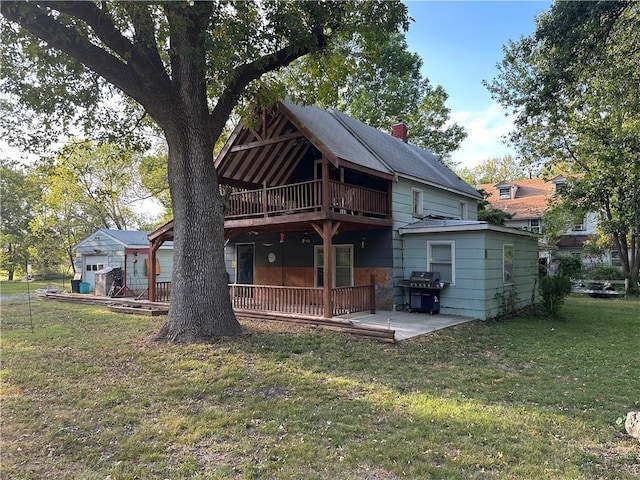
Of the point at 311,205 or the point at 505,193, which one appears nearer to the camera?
the point at 311,205

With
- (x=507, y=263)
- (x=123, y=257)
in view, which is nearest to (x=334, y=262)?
(x=507, y=263)

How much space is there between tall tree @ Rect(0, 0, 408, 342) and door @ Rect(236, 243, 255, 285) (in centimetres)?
743

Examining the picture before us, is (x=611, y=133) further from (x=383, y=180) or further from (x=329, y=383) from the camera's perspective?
(x=329, y=383)

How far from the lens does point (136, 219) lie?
126 ft

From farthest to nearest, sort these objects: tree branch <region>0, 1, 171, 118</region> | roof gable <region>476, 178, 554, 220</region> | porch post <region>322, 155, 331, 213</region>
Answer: roof gable <region>476, 178, 554, 220</region> < porch post <region>322, 155, 331, 213</region> < tree branch <region>0, 1, 171, 118</region>

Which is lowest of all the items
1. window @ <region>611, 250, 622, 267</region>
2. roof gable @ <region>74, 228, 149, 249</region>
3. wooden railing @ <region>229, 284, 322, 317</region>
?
wooden railing @ <region>229, 284, 322, 317</region>

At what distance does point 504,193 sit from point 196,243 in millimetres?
30871

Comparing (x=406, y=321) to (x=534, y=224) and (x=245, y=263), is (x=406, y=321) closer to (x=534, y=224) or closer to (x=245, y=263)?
(x=245, y=263)

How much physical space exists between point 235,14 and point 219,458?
794cm

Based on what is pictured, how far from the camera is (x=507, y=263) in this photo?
40.4 ft

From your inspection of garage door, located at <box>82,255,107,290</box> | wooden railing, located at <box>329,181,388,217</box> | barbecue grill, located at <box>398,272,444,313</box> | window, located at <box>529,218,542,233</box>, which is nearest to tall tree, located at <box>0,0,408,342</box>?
wooden railing, located at <box>329,181,388,217</box>

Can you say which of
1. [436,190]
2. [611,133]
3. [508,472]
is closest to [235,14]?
[508,472]

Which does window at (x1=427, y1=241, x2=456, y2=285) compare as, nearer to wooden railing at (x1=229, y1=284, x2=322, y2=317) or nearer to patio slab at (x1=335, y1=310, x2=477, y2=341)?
patio slab at (x1=335, y1=310, x2=477, y2=341)

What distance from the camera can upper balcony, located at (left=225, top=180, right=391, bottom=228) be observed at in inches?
409
